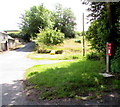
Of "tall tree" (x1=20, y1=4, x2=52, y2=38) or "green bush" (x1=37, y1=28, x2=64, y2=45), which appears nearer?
"tall tree" (x1=20, y1=4, x2=52, y2=38)

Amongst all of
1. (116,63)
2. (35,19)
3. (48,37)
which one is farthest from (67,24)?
(116,63)

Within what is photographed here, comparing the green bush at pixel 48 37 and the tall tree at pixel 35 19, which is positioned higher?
the tall tree at pixel 35 19

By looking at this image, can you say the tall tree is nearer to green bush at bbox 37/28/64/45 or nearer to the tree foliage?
green bush at bbox 37/28/64/45

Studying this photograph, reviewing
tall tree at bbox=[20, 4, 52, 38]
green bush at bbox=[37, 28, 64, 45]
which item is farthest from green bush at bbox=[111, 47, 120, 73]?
tall tree at bbox=[20, 4, 52, 38]

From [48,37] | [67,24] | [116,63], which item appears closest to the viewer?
[116,63]

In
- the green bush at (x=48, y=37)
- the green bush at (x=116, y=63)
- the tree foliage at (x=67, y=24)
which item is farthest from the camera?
the green bush at (x=48, y=37)

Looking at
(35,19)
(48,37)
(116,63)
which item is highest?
(35,19)

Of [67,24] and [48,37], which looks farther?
[67,24]

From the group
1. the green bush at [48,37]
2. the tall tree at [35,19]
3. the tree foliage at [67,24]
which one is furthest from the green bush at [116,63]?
the tall tree at [35,19]

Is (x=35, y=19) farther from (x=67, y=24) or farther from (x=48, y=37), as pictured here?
(x=67, y=24)

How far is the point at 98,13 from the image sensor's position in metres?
7.99

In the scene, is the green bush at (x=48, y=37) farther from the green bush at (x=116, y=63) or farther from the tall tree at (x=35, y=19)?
the green bush at (x=116, y=63)

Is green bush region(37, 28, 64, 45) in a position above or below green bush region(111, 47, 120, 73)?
above

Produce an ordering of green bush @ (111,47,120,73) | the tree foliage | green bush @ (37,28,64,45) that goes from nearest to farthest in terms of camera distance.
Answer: green bush @ (111,47,120,73) < the tree foliage < green bush @ (37,28,64,45)
